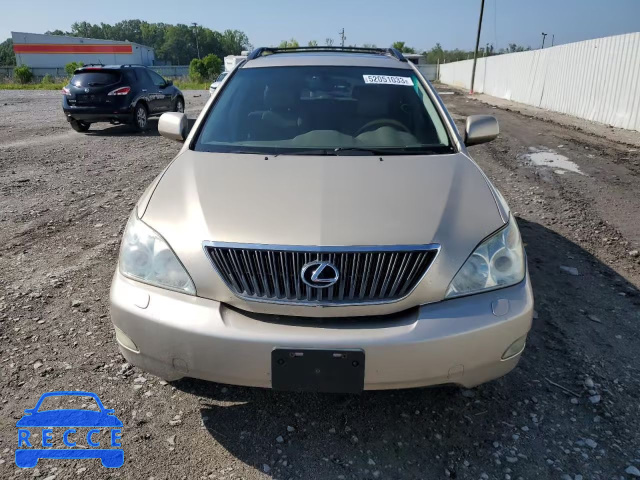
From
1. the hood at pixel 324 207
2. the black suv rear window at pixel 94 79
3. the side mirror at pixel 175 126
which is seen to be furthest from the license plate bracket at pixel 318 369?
the black suv rear window at pixel 94 79

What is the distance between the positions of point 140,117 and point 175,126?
9.81 metres

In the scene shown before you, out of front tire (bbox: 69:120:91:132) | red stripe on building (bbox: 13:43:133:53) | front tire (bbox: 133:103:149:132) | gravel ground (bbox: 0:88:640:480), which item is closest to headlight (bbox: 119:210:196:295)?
gravel ground (bbox: 0:88:640:480)

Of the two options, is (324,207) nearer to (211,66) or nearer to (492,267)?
(492,267)

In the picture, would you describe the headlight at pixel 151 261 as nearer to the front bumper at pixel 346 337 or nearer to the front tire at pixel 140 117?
the front bumper at pixel 346 337

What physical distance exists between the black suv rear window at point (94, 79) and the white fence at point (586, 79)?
1260 cm

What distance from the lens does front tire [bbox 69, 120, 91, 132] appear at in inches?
476

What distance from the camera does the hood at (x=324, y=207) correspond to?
2010 mm

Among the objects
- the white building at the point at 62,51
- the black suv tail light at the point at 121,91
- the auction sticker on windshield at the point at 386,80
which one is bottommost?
the black suv tail light at the point at 121,91

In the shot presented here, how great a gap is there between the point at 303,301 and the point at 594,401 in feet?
5.35

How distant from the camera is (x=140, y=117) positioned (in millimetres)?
12344

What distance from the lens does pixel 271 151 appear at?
114 inches

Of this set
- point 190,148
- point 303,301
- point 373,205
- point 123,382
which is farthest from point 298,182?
point 123,382

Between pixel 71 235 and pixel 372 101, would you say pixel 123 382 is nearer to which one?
pixel 372 101

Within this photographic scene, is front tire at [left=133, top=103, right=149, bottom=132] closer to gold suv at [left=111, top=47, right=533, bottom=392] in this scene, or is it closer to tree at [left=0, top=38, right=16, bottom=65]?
gold suv at [left=111, top=47, right=533, bottom=392]
